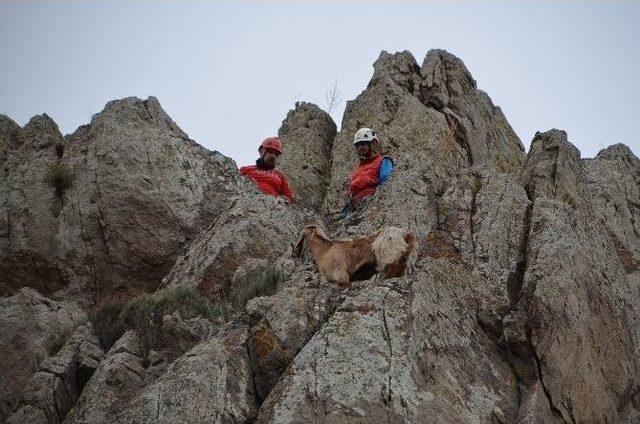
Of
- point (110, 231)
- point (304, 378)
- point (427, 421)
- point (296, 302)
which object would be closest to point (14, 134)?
point (110, 231)

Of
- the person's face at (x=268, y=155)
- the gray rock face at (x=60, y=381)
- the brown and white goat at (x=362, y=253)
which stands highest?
the person's face at (x=268, y=155)

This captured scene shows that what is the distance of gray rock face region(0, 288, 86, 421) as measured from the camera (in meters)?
11.1

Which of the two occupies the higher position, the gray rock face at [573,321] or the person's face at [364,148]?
the person's face at [364,148]

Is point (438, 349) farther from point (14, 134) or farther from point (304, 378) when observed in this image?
point (14, 134)

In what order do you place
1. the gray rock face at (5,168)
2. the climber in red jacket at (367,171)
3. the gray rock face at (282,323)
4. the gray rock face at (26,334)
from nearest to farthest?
the gray rock face at (282,323) → the gray rock face at (26,334) → the climber in red jacket at (367,171) → the gray rock face at (5,168)

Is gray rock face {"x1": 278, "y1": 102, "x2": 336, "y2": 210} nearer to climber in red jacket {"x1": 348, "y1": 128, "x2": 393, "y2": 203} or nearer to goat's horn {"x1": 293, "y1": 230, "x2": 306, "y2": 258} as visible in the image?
climber in red jacket {"x1": 348, "y1": 128, "x2": 393, "y2": 203}

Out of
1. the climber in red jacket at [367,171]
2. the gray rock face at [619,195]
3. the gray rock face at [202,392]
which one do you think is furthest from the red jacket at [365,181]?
the gray rock face at [202,392]

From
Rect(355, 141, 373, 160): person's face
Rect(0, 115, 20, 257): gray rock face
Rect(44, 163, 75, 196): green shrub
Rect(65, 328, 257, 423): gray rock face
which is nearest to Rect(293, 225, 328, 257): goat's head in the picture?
Rect(65, 328, 257, 423): gray rock face

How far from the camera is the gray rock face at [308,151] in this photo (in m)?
19.8

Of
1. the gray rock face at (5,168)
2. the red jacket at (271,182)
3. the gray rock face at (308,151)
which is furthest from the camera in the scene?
the gray rock face at (308,151)

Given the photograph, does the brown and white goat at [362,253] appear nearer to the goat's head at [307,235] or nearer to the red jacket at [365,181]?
the goat's head at [307,235]

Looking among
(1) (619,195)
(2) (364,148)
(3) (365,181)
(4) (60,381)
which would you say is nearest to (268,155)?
(2) (364,148)

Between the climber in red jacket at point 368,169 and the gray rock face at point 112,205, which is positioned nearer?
the gray rock face at point 112,205

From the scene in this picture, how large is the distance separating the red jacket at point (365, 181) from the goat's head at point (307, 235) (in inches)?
115
